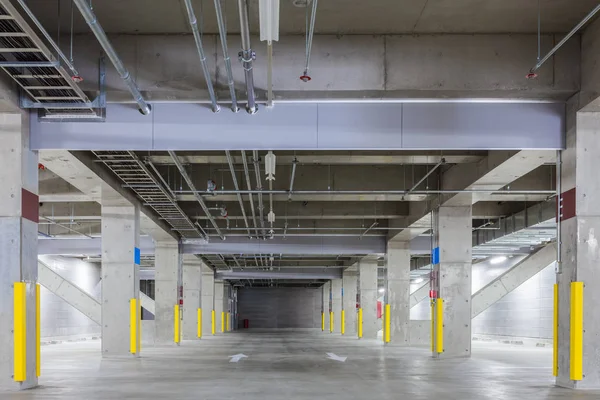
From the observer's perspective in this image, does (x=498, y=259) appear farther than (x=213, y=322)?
No

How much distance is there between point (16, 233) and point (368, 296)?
30790 millimetres

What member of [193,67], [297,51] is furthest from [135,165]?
[297,51]

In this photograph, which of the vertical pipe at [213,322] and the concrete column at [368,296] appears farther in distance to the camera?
the vertical pipe at [213,322]

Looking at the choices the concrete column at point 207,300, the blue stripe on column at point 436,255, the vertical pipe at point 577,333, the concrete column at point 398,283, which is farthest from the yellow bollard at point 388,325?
the vertical pipe at point 577,333

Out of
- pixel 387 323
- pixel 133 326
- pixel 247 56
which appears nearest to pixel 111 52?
pixel 247 56

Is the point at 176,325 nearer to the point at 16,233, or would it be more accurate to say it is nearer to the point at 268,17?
the point at 16,233

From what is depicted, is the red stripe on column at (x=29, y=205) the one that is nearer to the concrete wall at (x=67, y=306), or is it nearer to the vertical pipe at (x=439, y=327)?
the vertical pipe at (x=439, y=327)

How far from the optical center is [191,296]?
131 ft

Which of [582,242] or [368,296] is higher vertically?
[582,242]

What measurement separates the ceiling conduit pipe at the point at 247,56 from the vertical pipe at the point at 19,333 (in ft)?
17.4

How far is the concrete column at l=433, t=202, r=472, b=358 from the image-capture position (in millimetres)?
21562

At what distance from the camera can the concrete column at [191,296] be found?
39031mm

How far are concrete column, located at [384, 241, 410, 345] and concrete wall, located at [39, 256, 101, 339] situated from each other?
19.2 metres

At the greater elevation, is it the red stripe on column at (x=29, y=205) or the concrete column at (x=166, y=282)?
the red stripe on column at (x=29, y=205)
